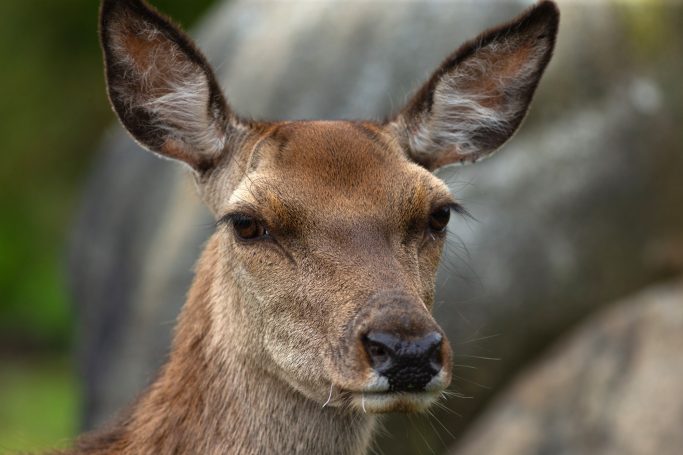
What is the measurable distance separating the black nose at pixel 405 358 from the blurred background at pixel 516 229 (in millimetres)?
4741

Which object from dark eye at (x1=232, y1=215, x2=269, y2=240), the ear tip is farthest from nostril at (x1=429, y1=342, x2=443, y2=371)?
the ear tip

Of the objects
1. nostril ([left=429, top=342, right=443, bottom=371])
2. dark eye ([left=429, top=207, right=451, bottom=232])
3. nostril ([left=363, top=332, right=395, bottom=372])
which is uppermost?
dark eye ([left=429, top=207, right=451, bottom=232])

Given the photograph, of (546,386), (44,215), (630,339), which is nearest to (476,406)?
(546,386)

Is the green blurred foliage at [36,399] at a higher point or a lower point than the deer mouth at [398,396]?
lower

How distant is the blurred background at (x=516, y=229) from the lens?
10.7 m

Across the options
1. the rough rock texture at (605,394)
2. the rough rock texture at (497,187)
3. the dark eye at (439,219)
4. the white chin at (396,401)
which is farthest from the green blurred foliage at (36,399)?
the white chin at (396,401)

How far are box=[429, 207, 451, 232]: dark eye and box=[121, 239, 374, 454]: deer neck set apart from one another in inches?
38.8

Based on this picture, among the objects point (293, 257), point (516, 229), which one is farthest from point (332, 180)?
point (516, 229)

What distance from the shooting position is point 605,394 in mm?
10625

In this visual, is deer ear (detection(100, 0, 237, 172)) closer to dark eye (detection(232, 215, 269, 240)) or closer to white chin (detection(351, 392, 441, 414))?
dark eye (detection(232, 215, 269, 240))

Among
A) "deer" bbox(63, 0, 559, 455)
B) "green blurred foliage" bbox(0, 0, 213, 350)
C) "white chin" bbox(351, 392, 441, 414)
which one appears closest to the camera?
"white chin" bbox(351, 392, 441, 414)

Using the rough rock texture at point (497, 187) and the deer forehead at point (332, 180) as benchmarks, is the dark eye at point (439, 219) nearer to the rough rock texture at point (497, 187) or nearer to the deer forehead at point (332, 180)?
the deer forehead at point (332, 180)

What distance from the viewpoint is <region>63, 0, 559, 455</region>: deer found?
5.54 meters

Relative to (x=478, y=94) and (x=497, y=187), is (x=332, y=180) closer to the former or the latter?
(x=478, y=94)
